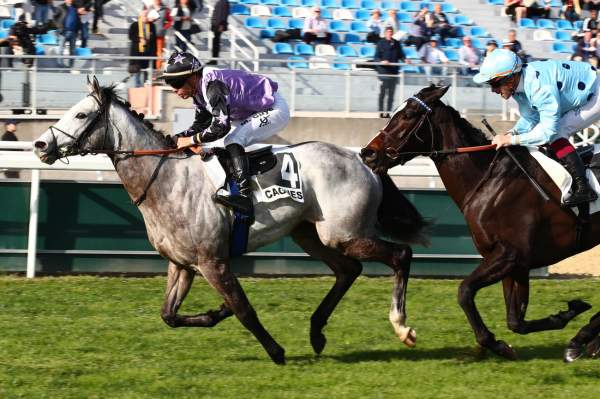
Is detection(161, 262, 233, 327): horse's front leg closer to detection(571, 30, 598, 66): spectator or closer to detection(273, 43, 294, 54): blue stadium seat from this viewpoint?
detection(273, 43, 294, 54): blue stadium seat

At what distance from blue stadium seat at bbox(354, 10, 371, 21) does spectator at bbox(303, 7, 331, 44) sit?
162 cm

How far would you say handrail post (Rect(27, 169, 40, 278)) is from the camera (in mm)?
10227

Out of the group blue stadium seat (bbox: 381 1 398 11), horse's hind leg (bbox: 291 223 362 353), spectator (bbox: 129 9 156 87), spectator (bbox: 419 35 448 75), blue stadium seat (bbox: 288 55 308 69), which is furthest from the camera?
blue stadium seat (bbox: 381 1 398 11)

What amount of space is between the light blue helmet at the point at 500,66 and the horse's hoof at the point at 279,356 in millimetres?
2058

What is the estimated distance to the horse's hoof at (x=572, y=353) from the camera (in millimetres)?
7061

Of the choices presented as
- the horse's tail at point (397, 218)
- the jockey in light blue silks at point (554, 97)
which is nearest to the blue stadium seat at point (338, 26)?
the horse's tail at point (397, 218)

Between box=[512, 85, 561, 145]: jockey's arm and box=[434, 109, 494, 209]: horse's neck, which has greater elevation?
box=[512, 85, 561, 145]: jockey's arm

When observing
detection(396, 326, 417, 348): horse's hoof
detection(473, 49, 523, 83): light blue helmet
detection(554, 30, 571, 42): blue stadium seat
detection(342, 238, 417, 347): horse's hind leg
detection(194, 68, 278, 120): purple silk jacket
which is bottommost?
detection(396, 326, 417, 348): horse's hoof

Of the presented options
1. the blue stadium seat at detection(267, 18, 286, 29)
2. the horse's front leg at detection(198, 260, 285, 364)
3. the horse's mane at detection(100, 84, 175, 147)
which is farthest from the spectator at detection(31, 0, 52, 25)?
the horse's front leg at detection(198, 260, 285, 364)

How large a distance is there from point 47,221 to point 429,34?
8726 millimetres

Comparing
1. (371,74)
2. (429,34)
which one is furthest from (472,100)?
(429,34)

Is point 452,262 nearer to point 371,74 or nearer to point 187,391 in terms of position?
point 371,74

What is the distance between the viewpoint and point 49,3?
15.5 m

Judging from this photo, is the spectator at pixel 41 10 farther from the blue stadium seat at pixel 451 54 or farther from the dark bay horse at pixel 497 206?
the dark bay horse at pixel 497 206
